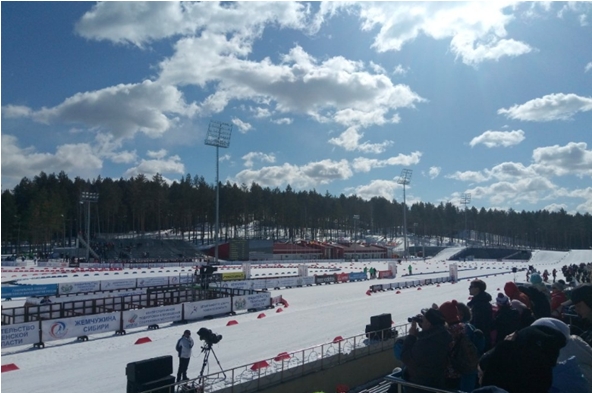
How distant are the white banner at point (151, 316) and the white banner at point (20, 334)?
366 cm

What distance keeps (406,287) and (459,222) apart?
5423 inches

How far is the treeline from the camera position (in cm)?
7775

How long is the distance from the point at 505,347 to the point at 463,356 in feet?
4.91

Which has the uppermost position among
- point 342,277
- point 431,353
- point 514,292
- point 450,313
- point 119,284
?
point 450,313

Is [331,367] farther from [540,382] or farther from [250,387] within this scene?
[540,382]

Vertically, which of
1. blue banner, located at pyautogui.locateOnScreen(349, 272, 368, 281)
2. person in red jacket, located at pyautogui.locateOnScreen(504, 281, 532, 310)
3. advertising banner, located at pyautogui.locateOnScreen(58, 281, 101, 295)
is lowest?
blue banner, located at pyautogui.locateOnScreen(349, 272, 368, 281)

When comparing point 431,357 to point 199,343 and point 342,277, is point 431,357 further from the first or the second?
point 342,277

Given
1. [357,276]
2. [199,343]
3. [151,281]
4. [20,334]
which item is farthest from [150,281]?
[357,276]

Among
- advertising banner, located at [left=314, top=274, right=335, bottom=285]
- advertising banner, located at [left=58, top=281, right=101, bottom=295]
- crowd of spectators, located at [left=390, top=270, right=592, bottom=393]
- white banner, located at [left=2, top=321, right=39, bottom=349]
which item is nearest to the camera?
crowd of spectators, located at [left=390, top=270, right=592, bottom=393]

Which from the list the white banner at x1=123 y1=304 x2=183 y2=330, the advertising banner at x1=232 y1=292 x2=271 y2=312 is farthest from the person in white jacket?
the advertising banner at x1=232 y1=292 x2=271 y2=312

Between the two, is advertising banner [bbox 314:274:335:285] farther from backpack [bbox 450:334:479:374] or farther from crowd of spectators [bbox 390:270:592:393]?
backpack [bbox 450:334:479:374]

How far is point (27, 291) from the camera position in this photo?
28188mm

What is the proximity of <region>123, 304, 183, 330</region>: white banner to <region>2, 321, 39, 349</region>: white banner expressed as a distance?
366cm

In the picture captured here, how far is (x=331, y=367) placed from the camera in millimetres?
11086
